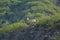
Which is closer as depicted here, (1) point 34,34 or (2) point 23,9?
(1) point 34,34

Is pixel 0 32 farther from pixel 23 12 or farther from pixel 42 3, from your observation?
pixel 42 3

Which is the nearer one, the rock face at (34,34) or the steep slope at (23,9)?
the rock face at (34,34)

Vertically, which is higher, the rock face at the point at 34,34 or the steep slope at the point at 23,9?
the rock face at the point at 34,34

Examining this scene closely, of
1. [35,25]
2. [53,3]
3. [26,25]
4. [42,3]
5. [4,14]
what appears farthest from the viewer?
[53,3]

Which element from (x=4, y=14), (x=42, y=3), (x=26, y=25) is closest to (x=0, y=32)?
(x=26, y=25)

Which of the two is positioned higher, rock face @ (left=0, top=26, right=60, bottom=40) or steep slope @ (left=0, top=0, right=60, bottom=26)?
rock face @ (left=0, top=26, right=60, bottom=40)

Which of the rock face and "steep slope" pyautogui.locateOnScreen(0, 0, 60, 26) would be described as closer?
the rock face

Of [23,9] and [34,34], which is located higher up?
[34,34]

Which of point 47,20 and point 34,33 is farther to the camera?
point 47,20
